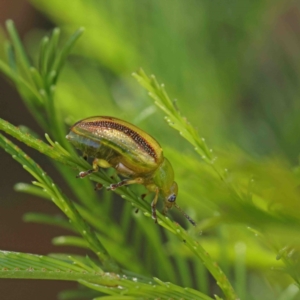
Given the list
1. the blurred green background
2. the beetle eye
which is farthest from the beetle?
the blurred green background

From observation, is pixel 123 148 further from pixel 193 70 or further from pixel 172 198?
pixel 193 70

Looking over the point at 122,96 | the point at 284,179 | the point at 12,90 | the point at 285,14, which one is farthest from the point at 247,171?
the point at 12,90

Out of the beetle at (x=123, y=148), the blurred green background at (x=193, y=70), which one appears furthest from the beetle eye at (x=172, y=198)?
the blurred green background at (x=193, y=70)

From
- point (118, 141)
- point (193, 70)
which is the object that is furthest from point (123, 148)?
point (193, 70)

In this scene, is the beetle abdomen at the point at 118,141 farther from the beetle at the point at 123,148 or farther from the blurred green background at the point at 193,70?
the blurred green background at the point at 193,70

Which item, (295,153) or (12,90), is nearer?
(295,153)

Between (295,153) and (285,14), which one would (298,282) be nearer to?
(295,153)

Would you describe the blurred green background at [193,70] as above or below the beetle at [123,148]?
above

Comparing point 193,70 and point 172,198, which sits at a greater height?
point 193,70
